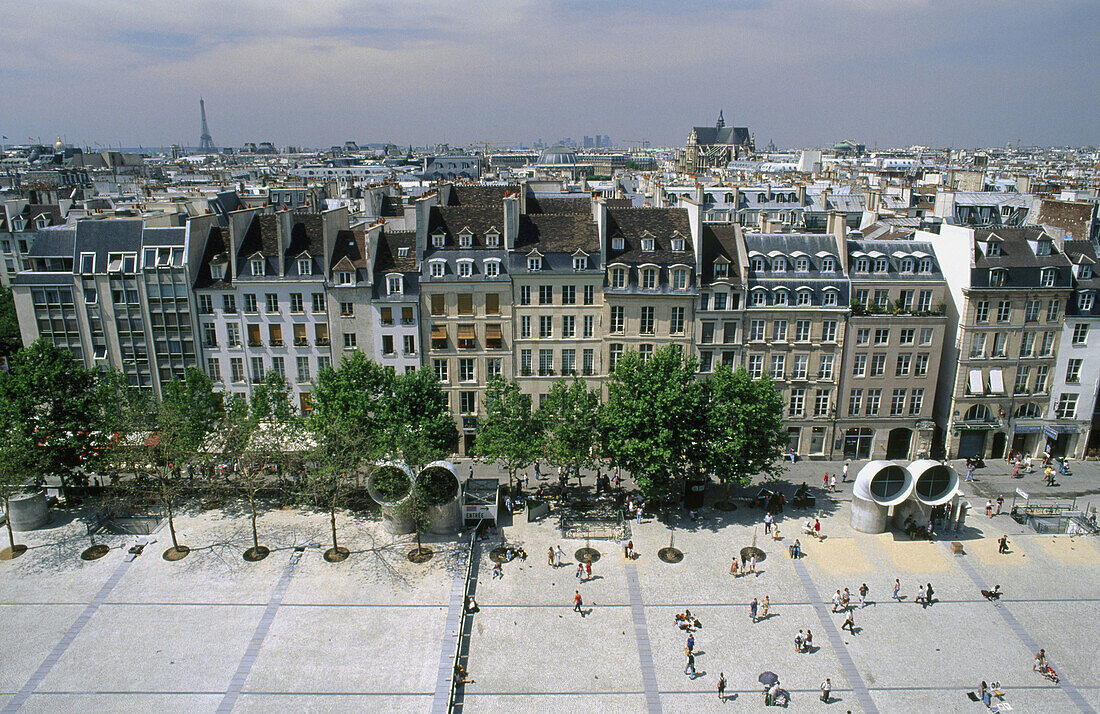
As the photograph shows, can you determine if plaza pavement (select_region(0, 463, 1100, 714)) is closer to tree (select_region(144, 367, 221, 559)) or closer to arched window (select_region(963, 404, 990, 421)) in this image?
tree (select_region(144, 367, 221, 559))

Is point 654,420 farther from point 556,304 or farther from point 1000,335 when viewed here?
point 1000,335

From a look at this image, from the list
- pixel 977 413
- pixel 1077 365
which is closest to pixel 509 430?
pixel 977 413

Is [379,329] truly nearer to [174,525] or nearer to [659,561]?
[174,525]

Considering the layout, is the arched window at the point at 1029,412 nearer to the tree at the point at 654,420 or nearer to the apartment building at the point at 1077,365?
the apartment building at the point at 1077,365

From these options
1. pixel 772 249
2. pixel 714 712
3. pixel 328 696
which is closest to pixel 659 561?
pixel 714 712

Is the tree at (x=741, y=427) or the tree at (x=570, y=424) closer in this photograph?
the tree at (x=741, y=427)

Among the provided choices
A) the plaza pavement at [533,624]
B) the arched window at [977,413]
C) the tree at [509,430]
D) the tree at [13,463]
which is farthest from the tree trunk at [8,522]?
the arched window at [977,413]
